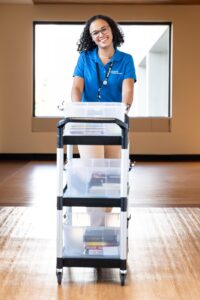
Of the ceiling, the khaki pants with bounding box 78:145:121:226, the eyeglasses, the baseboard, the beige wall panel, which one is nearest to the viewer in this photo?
the khaki pants with bounding box 78:145:121:226

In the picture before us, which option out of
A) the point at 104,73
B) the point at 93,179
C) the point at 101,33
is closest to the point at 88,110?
the point at 93,179

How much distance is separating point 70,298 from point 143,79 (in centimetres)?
729

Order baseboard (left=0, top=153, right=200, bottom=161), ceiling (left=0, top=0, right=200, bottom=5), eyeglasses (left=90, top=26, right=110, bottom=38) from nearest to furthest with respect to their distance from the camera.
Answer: eyeglasses (left=90, top=26, right=110, bottom=38) → ceiling (left=0, top=0, right=200, bottom=5) → baseboard (left=0, top=153, right=200, bottom=161)

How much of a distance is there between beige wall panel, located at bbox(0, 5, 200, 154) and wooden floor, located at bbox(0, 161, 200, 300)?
3508mm

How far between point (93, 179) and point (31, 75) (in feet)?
22.4

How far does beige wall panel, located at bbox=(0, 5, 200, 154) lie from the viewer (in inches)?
346

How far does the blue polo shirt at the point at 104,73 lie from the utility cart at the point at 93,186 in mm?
367

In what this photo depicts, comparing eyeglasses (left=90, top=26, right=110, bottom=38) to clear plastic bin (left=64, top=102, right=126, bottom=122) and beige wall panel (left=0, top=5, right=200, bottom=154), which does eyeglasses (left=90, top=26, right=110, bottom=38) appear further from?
beige wall panel (left=0, top=5, right=200, bottom=154)

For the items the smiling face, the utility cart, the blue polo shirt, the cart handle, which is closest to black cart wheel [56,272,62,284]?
the utility cart

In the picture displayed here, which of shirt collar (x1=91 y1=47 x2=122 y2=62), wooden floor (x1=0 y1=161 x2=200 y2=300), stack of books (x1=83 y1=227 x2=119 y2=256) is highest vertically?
shirt collar (x1=91 y1=47 x2=122 y2=62)

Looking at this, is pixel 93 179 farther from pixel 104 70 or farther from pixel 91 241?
pixel 104 70

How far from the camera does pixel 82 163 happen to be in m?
2.41

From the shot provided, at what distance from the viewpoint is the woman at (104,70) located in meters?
2.73

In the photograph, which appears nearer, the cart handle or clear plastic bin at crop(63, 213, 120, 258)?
the cart handle
